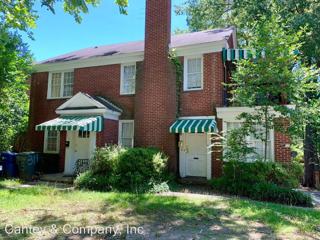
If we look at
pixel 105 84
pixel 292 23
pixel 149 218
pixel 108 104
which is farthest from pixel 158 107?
pixel 292 23

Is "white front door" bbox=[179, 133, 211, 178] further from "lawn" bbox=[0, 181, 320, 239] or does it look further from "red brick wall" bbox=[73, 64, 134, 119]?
"lawn" bbox=[0, 181, 320, 239]

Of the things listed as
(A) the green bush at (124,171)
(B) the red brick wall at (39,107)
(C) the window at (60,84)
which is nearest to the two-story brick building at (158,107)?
(C) the window at (60,84)

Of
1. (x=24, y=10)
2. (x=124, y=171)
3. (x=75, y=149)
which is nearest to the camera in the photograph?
(x=24, y=10)

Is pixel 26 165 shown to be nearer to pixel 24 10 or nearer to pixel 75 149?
pixel 75 149

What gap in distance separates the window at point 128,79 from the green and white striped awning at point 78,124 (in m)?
2.48

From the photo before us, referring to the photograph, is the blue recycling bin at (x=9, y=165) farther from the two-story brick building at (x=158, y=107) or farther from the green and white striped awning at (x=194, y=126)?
the green and white striped awning at (x=194, y=126)

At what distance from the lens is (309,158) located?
16.4 metres

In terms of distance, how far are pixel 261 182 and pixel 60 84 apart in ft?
44.0

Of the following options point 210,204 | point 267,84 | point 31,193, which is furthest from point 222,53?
point 31,193

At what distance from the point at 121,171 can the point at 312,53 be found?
11.9 metres

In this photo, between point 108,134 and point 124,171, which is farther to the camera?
point 108,134

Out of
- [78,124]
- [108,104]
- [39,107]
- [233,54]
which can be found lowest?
[78,124]

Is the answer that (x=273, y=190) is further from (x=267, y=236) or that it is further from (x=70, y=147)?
(x=70, y=147)

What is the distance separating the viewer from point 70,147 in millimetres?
16641
